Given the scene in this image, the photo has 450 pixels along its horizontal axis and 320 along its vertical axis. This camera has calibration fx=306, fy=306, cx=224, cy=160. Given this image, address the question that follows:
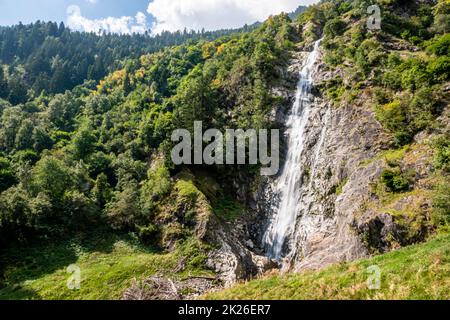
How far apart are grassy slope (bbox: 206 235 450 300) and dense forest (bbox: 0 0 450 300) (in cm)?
1130

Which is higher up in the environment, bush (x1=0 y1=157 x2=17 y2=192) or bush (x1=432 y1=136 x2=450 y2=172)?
bush (x1=432 y1=136 x2=450 y2=172)

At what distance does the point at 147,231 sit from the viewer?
36.9 metres

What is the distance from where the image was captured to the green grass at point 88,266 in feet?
88.6

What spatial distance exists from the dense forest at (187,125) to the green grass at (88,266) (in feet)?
4.67

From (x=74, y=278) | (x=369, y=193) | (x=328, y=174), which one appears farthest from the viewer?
(x=328, y=174)

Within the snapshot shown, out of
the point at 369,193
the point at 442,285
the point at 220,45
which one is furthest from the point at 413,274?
the point at 220,45

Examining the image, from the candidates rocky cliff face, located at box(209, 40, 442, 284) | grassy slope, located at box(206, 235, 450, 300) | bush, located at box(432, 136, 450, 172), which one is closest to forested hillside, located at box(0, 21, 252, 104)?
rocky cliff face, located at box(209, 40, 442, 284)

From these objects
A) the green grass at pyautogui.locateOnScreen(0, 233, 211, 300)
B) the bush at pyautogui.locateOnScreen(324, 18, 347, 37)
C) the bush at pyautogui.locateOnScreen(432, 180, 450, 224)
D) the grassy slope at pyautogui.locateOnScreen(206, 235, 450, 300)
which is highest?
the bush at pyautogui.locateOnScreen(324, 18, 347, 37)

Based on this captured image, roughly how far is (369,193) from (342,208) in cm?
351

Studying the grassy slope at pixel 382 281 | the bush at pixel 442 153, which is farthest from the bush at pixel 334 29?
the grassy slope at pixel 382 281

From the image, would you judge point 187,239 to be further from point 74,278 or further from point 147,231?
point 74,278

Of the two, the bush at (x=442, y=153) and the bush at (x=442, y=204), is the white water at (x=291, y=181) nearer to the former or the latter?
the bush at (x=442, y=153)

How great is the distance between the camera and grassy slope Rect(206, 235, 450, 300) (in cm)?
1244

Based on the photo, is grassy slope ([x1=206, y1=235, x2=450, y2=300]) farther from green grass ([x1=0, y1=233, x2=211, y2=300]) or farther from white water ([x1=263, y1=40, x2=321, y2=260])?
white water ([x1=263, y1=40, x2=321, y2=260])
